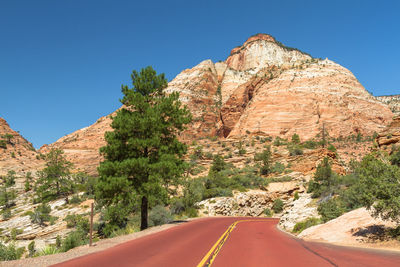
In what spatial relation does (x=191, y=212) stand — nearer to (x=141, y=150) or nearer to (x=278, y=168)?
(x=141, y=150)

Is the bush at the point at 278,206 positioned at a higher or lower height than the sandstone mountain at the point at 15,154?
lower

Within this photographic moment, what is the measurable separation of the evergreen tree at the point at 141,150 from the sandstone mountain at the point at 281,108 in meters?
49.6

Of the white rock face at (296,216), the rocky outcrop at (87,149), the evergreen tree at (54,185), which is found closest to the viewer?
the white rock face at (296,216)

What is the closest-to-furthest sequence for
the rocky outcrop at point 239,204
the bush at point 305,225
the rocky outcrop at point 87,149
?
the bush at point 305,225 → the rocky outcrop at point 239,204 → the rocky outcrop at point 87,149

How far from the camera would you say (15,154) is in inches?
A: 2579

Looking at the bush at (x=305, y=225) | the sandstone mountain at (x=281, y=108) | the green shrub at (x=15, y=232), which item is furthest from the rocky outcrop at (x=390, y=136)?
the green shrub at (x=15, y=232)

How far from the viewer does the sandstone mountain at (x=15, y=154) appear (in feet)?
194

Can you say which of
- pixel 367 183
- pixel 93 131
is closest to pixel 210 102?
pixel 93 131

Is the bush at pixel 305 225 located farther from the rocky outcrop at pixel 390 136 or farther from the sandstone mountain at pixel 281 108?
the sandstone mountain at pixel 281 108

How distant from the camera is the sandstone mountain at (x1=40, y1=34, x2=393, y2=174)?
222 feet

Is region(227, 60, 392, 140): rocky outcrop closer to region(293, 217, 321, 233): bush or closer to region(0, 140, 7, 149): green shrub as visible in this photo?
region(293, 217, 321, 233): bush

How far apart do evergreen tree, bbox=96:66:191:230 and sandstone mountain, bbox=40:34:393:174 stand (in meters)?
49.6

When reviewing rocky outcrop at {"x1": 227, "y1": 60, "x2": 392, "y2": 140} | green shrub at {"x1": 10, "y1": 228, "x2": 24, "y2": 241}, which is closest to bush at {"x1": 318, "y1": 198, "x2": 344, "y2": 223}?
green shrub at {"x1": 10, "y1": 228, "x2": 24, "y2": 241}

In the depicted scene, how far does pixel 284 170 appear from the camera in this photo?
1660 inches
